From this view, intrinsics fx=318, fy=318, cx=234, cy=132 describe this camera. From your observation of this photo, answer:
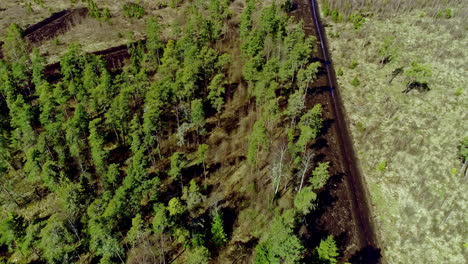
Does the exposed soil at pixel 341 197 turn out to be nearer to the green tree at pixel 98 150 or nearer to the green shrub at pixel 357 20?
the green tree at pixel 98 150

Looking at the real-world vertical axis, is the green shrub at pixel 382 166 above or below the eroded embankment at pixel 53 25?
below

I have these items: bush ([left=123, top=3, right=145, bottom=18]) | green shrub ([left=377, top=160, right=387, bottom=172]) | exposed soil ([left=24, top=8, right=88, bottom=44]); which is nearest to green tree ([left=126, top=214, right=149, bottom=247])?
green shrub ([left=377, top=160, right=387, bottom=172])

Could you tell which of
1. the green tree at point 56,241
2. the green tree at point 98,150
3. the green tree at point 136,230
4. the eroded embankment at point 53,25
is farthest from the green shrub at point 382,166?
the eroded embankment at point 53,25

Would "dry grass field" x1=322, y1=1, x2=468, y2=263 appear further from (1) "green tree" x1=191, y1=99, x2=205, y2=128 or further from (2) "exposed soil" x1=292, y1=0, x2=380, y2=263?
(1) "green tree" x1=191, y1=99, x2=205, y2=128

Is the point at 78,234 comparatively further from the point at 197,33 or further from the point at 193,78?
the point at 197,33

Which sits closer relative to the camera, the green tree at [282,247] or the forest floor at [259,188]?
the green tree at [282,247]

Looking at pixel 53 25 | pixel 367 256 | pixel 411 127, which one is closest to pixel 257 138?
pixel 367 256

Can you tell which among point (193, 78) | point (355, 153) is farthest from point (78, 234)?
point (355, 153)
